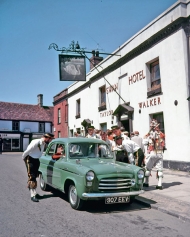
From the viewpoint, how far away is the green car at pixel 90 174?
197 inches

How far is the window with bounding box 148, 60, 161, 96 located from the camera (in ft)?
39.7

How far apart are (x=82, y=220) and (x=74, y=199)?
0.83 meters

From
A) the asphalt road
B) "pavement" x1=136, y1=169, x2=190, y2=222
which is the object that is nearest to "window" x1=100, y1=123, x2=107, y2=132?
"pavement" x1=136, y1=169, x2=190, y2=222

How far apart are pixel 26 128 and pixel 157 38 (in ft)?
107

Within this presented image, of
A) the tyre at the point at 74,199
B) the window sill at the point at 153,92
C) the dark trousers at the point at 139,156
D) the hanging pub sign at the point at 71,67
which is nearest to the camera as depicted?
the tyre at the point at 74,199

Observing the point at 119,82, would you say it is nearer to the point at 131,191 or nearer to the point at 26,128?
the point at 131,191

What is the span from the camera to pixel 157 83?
1234 centimetres

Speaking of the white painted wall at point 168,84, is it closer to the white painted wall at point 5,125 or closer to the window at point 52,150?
the window at point 52,150

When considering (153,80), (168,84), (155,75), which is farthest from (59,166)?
(155,75)

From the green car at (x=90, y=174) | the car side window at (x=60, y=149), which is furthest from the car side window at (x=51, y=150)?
the green car at (x=90, y=174)

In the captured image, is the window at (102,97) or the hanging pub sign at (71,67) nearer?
the hanging pub sign at (71,67)

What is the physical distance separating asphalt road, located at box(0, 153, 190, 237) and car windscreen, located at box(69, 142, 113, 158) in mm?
1174

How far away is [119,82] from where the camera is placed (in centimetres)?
1538

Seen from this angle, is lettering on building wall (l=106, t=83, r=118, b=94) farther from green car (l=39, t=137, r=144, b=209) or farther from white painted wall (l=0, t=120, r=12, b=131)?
white painted wall (l=0, t=120, r=12, b=131)
